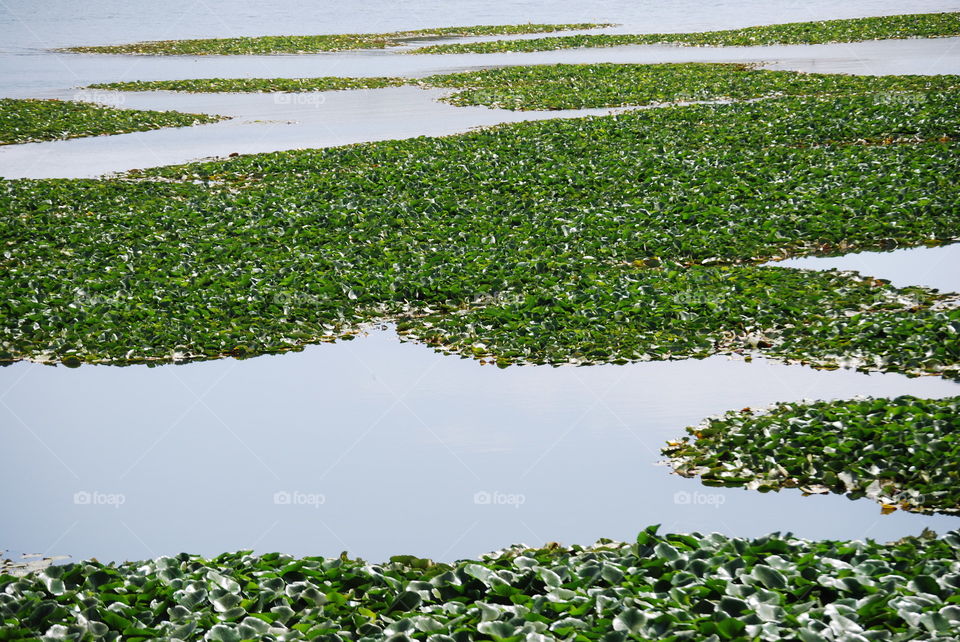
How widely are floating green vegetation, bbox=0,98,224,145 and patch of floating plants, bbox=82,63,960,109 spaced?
21.5ft

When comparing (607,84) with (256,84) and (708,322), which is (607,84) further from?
(708,322)

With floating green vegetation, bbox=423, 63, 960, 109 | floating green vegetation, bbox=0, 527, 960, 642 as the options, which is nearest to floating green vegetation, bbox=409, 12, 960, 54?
floating green vegetation, bbox=423, 63, 960, 109

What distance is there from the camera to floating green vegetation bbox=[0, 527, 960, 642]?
524 cm

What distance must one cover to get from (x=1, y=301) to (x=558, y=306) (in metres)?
6.59

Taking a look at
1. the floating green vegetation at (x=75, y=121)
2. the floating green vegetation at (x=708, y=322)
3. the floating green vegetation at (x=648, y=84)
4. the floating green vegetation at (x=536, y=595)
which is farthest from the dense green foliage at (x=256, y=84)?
the floating green vegetation at (x=536, y=595)

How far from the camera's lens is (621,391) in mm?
9164

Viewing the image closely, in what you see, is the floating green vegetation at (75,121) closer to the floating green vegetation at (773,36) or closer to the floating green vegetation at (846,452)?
the floating green vegetation at (846,452)

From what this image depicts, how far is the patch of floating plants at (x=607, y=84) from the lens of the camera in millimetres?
27125

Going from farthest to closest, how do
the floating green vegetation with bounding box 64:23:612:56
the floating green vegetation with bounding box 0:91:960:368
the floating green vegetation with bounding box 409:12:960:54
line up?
the floating green vegetation with bounding box 64:23:612:56, the floating green vegetation with bounding box 409:12:960:54, the floating green vegetation with bounding box 0:91:960:368

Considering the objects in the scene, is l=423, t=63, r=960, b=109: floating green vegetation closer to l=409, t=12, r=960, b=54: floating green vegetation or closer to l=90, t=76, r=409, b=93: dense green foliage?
l=90, t=76, r=409, b=93: dense green foliage

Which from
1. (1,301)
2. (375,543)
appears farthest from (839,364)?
(1,301)

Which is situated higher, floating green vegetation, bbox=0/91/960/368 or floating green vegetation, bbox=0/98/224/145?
floating green vegetation, bbox=0/98/224/145

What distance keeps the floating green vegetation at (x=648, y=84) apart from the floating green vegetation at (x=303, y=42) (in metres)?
22.6

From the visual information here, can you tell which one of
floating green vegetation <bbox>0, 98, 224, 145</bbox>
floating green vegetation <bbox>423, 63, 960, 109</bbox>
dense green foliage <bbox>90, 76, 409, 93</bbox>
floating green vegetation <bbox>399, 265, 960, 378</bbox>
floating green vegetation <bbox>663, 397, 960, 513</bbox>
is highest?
dense green foliage <bbox>90, 76, 409, 93</bbox>
